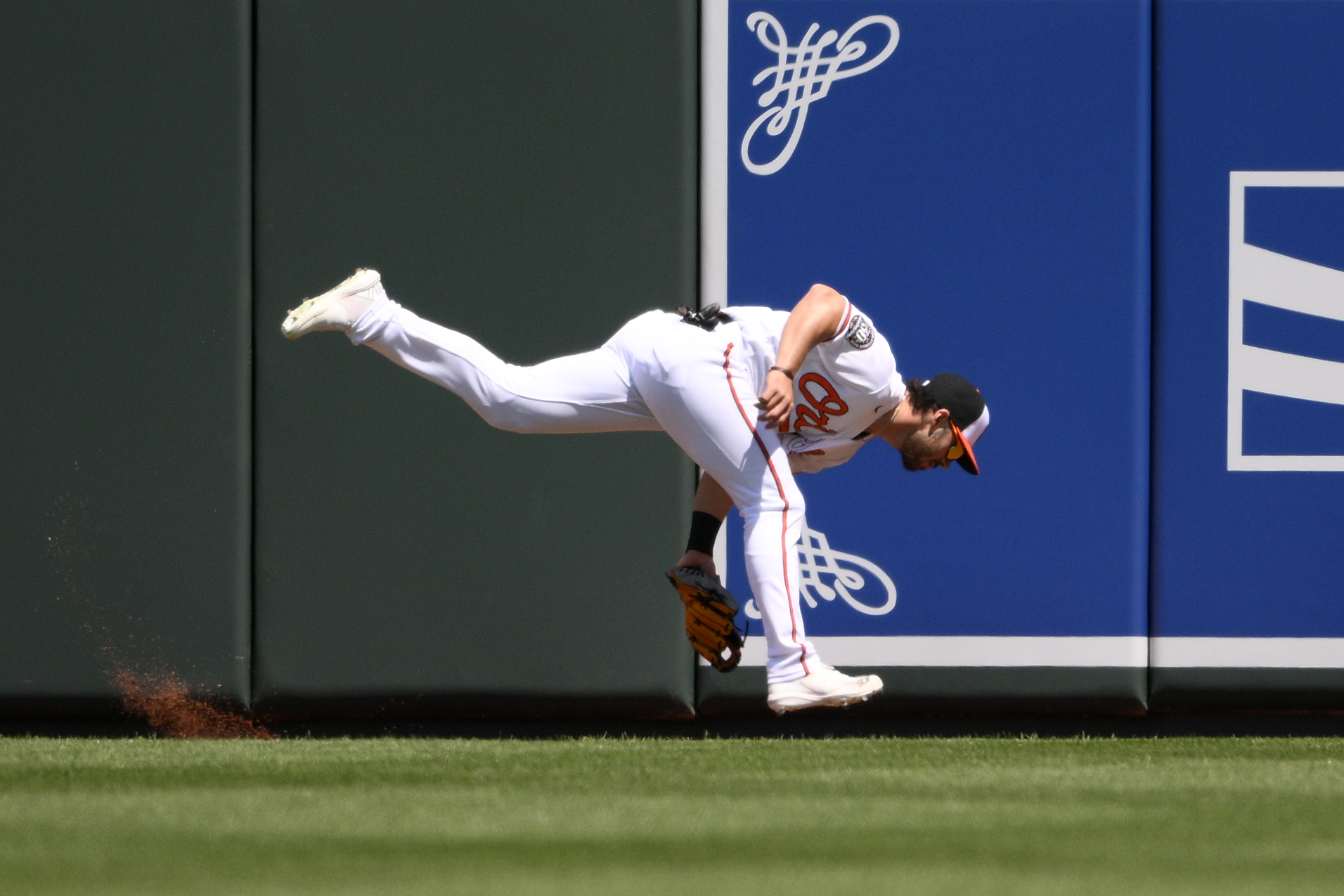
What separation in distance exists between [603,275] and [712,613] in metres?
1.76

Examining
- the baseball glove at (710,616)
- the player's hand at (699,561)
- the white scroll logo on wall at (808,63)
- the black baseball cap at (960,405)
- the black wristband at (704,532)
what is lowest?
the baseball glove at (710,616)

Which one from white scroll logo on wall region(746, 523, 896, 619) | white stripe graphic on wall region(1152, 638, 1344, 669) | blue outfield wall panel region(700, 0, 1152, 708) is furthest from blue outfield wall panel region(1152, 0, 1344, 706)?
white scroll logo on wall region(746, 523, 896, 619)

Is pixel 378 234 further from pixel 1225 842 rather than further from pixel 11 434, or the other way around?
pixel 1225 842

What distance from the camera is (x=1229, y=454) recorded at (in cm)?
A: 464

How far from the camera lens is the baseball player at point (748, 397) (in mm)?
2979

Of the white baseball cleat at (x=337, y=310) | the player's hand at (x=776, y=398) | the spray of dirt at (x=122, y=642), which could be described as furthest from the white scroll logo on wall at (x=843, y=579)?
the white baseball cleat at (x=337, y=310)

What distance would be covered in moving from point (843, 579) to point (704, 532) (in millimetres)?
1379

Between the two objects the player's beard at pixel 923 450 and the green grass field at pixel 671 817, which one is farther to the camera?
the player's beard at pixel 923 450

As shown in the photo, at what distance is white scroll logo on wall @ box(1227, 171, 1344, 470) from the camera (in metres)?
4.64

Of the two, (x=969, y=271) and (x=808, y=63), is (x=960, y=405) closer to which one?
(x=969, y=271)

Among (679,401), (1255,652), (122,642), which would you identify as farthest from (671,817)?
(1255,652)

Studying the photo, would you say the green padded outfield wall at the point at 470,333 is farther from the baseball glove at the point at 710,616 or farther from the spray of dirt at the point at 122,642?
the baseball glove at the point at 710,616

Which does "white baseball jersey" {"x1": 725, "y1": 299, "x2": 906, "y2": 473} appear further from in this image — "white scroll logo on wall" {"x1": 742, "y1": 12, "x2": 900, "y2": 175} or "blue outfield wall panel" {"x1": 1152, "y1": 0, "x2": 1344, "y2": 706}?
"blue outfield wall panel" {"x1": 1152, "y1": 0, "x2": 1344, "y2": 706}

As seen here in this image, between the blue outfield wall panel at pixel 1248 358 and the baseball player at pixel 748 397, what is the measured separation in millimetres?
1713
